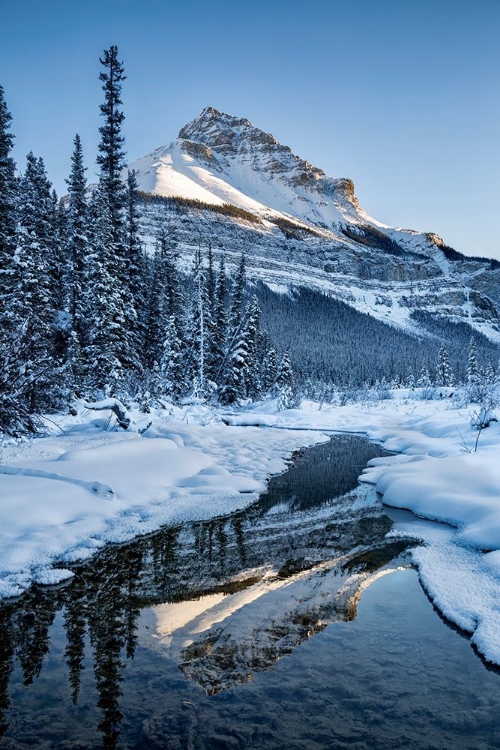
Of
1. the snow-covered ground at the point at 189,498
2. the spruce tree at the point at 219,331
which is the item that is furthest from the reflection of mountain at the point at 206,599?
the spruce tree at the point at 219,331

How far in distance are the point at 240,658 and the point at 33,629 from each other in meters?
1.99

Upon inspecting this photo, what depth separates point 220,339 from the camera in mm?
35812

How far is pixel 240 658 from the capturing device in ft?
12.2

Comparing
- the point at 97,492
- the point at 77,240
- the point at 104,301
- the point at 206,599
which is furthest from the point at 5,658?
the point at 77,240

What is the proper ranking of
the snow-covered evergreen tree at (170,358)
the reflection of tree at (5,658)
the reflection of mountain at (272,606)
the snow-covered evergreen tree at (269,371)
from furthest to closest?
the snow-covered evergreen tree at (269,371) → the snow-covered evergreen tree at (170,358) → the reflection of mountain at (272,606) → the reflection of tree at (5,658)

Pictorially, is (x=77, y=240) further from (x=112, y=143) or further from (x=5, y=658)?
(x=5, y=658)

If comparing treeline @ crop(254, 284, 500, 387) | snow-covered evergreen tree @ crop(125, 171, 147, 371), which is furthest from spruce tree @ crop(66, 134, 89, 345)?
treeline @ crop(254, 284, 500, 387)

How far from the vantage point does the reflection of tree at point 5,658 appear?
304 cm

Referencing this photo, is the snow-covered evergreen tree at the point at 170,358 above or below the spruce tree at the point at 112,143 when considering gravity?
below

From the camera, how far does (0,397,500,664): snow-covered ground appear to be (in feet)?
16.6

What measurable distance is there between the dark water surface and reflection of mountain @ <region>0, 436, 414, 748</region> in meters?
0.02

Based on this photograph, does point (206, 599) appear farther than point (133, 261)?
No

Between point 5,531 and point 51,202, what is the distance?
2859 centimetres

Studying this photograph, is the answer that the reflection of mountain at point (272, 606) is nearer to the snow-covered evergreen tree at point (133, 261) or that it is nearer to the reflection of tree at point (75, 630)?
the reflection of tree at point (75, 630)
